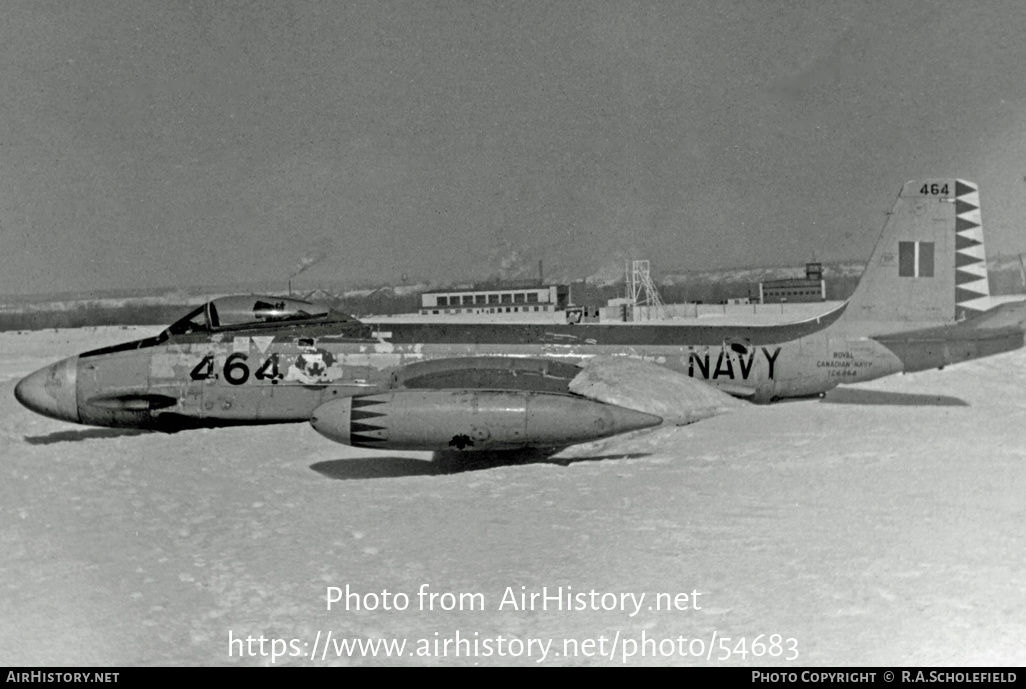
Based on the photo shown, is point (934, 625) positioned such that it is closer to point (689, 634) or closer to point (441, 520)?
point (689, 634)

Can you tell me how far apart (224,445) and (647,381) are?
211 inches

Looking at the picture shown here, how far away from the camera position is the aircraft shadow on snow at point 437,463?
8383 mm

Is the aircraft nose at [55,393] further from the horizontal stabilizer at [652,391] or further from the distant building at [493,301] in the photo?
the distant building at [493,301]

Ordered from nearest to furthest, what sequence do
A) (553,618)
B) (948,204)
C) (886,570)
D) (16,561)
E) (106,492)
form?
(553,618) < (886,570) < (16,561) < (106,492) < (948,204)

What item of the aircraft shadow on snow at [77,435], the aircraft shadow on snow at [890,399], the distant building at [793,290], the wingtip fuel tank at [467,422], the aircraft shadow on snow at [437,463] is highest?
the distant building at [793,290]

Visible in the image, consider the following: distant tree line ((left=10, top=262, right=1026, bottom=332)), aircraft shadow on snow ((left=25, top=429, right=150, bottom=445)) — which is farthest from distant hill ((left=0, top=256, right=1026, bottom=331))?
aircraft shadow on snow ((left=25, top=429, right=150, bottom=445))

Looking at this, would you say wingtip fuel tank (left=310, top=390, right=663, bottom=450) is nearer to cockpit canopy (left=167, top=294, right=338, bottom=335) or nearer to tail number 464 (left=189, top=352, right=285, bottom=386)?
tail number 464 (left=189, top=352, right=285, bottom=386)

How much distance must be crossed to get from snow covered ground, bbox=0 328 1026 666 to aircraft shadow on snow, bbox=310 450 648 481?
9cm

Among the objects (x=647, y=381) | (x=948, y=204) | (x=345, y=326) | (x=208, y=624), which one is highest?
(x=948, y=204)

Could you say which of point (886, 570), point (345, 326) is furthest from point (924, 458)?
point (345, 326)

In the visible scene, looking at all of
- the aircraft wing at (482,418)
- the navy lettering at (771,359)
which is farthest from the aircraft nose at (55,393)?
the navy lettering at (771,359)

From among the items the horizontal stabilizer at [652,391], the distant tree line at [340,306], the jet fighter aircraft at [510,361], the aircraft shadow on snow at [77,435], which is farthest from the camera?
the distant tree line at [340,306]

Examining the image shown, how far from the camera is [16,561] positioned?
16.8 feet

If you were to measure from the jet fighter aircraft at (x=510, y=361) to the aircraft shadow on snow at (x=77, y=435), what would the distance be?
914 millimetres
